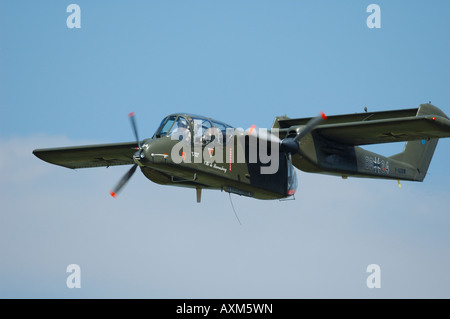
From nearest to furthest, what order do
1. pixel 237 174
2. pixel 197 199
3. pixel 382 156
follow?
1. pixel 237 174
2. pixel 197 199
3. pixel 382 156

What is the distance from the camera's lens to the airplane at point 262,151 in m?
22.5

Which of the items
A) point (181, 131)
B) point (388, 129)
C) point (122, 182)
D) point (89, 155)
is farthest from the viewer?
point (89, 155)

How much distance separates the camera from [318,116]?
24469 millimetres

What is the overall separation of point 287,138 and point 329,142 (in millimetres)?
1668

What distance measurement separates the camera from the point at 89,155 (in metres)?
27.8

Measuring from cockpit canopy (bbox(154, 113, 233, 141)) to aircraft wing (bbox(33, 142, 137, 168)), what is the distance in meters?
3.78

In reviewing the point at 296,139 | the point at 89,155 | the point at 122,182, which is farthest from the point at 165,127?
the point at 89,155

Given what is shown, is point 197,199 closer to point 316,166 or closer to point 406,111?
point 316,166

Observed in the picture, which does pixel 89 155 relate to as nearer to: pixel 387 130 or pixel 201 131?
pixel 201 131

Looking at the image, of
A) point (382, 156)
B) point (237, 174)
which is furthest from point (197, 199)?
point (382, 156)

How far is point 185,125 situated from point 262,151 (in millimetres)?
3482

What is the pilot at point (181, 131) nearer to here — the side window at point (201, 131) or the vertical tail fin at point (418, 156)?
the side window at point (201, 131)

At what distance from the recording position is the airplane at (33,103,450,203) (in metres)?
22.5

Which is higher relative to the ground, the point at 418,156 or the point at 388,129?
the point at 388,129
